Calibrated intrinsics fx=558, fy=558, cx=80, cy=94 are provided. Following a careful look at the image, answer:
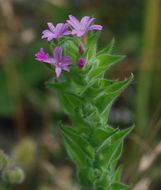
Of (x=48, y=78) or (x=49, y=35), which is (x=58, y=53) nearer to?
(x=49, y=35)

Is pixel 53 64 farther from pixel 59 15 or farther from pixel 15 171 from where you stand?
pixel 59 15

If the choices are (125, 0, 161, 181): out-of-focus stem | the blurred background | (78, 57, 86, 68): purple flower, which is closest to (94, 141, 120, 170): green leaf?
(78, 57, 86, 68): purple flower

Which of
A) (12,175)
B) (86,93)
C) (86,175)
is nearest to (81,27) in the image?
(86,93)

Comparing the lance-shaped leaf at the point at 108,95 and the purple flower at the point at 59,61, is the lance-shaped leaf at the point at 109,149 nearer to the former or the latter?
the lance-shaped leaf at the point at 108,95

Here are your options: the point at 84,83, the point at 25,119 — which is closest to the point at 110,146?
→ the point at 84,83

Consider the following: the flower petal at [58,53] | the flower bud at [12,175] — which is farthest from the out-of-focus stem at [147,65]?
the flower petal at [58,53]

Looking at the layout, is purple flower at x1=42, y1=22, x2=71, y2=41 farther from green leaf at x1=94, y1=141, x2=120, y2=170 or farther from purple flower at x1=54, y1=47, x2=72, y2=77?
green leaf at x1=94, y1=141, x2=120, y2=170
